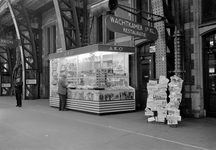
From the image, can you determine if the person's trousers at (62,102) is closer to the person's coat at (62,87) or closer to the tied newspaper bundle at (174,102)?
the person's coat at (62,87)

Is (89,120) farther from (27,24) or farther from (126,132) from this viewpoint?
(27,24)

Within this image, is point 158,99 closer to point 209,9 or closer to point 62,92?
point 209,9

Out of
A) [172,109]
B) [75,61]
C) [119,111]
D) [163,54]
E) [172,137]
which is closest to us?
[172,137]

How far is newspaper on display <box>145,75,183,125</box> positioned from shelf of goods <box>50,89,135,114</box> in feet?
6.74

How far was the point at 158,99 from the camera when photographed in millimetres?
7512

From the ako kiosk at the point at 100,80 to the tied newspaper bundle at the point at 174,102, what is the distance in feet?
9.67

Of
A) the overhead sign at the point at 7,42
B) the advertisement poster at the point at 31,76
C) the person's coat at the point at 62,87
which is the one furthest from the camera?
the advertisement poster at the point at 31,76

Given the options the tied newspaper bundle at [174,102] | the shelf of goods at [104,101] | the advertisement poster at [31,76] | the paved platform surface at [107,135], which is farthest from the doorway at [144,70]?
the advertisement poster at [31,76]

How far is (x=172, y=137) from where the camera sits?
575cm

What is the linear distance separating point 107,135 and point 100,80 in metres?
3.99

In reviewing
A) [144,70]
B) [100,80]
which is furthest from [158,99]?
[144,70]

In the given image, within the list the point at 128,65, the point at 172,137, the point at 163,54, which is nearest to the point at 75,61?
the point at 128,65

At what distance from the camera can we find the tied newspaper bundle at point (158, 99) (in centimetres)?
→ 740

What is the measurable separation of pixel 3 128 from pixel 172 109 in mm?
5431
